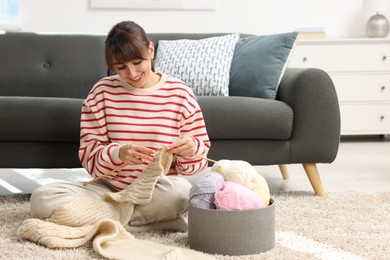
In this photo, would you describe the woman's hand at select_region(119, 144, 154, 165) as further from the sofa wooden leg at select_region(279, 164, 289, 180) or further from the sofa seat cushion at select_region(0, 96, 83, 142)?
the sofa wooden leg at select_region(279, 164, 289, 180)

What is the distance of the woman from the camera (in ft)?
6.81

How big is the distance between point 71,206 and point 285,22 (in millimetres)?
3113

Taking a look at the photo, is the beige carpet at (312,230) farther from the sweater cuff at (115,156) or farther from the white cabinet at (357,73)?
the white cabinet at (357,73)

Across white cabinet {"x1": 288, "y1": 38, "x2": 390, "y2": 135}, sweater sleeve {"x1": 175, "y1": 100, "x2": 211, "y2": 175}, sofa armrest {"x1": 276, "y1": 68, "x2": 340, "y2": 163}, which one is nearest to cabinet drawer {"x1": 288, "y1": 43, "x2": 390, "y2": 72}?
white cabinet {"x1": 288, "y1": 38, "x2": 390, "y2": 135}

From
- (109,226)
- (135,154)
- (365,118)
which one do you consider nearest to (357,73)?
(365,118)

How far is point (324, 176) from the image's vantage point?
132 inches

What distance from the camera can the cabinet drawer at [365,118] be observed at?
15.1 feet

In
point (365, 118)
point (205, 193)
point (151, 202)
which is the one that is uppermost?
point (205, 193)

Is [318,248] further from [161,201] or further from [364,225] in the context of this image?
[161,201]

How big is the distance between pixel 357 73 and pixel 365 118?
0.30 metres

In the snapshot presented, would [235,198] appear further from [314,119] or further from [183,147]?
[314,119]

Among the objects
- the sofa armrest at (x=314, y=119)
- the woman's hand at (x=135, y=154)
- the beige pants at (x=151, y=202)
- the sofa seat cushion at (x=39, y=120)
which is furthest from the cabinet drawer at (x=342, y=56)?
the woman's hand at (x=135, y=154)

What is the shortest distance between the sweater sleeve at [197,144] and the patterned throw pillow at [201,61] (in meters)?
0.80

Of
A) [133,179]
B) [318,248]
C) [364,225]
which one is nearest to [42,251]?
[133,179]
